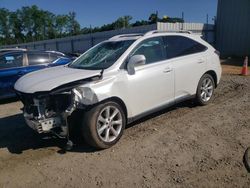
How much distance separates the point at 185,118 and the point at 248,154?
1853 millimetres

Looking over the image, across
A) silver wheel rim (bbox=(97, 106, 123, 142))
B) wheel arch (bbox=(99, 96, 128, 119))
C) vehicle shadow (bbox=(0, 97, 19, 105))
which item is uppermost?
wheel arch (bbox=(99, 96, 128, 119))

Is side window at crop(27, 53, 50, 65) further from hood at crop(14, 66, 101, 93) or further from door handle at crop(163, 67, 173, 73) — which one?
door handle at crop(163, 67, 173, 73)

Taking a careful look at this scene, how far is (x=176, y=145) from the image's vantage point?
465 cm

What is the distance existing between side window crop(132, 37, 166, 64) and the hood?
3.31 ft

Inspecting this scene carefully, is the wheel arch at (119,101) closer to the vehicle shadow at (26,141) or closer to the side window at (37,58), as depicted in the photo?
the vehicle shadow at (26,141)

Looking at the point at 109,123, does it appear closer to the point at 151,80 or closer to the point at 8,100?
the point at 151,80

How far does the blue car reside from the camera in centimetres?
814

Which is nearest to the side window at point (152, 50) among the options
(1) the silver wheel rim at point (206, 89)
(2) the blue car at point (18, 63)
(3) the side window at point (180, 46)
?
(3) the side window at point (180, 46)

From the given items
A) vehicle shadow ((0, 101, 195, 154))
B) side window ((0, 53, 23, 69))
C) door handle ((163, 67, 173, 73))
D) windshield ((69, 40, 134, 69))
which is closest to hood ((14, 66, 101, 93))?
windshield ((69, 40, 134, 69))

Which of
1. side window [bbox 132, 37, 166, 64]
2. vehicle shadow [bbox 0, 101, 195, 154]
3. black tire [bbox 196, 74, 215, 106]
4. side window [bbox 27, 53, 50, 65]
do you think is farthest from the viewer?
side window [bbox 27, 53, 50, 65]

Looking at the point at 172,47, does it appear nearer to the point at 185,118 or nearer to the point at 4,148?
the point at 185,118

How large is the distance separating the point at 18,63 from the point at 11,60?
0.68 ft

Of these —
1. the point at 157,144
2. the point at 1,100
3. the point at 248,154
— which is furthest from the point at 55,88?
the point at 1,100

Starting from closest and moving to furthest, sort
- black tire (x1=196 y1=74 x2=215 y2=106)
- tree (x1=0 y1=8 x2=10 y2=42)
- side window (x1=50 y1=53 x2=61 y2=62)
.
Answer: black tire (x1=196 y1=74 x2=215 y2=106)
side window (x1=50 y1=53 x2=61 y2=62)
tree (x1=0 y1=8 x2=10 y2=42)
